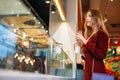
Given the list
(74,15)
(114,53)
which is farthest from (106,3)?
(74,15)

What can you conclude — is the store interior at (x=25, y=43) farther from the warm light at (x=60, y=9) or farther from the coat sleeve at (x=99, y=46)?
the warm light at (x=60, y=9)

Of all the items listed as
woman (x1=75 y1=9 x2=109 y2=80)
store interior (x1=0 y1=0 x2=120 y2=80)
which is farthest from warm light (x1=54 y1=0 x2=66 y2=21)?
woman (x1=75 y1=9 x2=109 y2=80)

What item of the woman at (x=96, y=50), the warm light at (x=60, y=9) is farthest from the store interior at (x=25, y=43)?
the warm light at (x=60, y=9)

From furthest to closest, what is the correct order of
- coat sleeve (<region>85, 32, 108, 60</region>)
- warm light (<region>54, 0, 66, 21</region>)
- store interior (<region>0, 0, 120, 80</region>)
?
warm light (<region>54, 0, 66, 21</region>)
coat sleeve (<region>85, 32, 108, 60</region>)
store interior (<region>0, 0, 120, 80</region>)

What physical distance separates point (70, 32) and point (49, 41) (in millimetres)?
2964

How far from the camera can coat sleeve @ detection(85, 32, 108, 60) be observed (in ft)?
8.00

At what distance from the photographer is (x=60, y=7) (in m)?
4.77

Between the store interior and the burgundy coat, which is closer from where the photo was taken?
the store interior

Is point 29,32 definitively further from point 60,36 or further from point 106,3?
point 106,3

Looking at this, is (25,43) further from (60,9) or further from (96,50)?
(60,9)

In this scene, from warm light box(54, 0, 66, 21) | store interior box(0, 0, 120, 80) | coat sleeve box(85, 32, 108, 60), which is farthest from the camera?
warm light box(54, 0, 66, 21)

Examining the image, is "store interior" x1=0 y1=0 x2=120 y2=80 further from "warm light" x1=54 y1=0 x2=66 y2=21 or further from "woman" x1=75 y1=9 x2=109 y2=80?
"warm light" x1=54 y1=0 x2=66 y2=21

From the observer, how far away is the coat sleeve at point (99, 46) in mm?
2438

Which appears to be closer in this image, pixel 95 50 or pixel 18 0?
pixel 18 0
